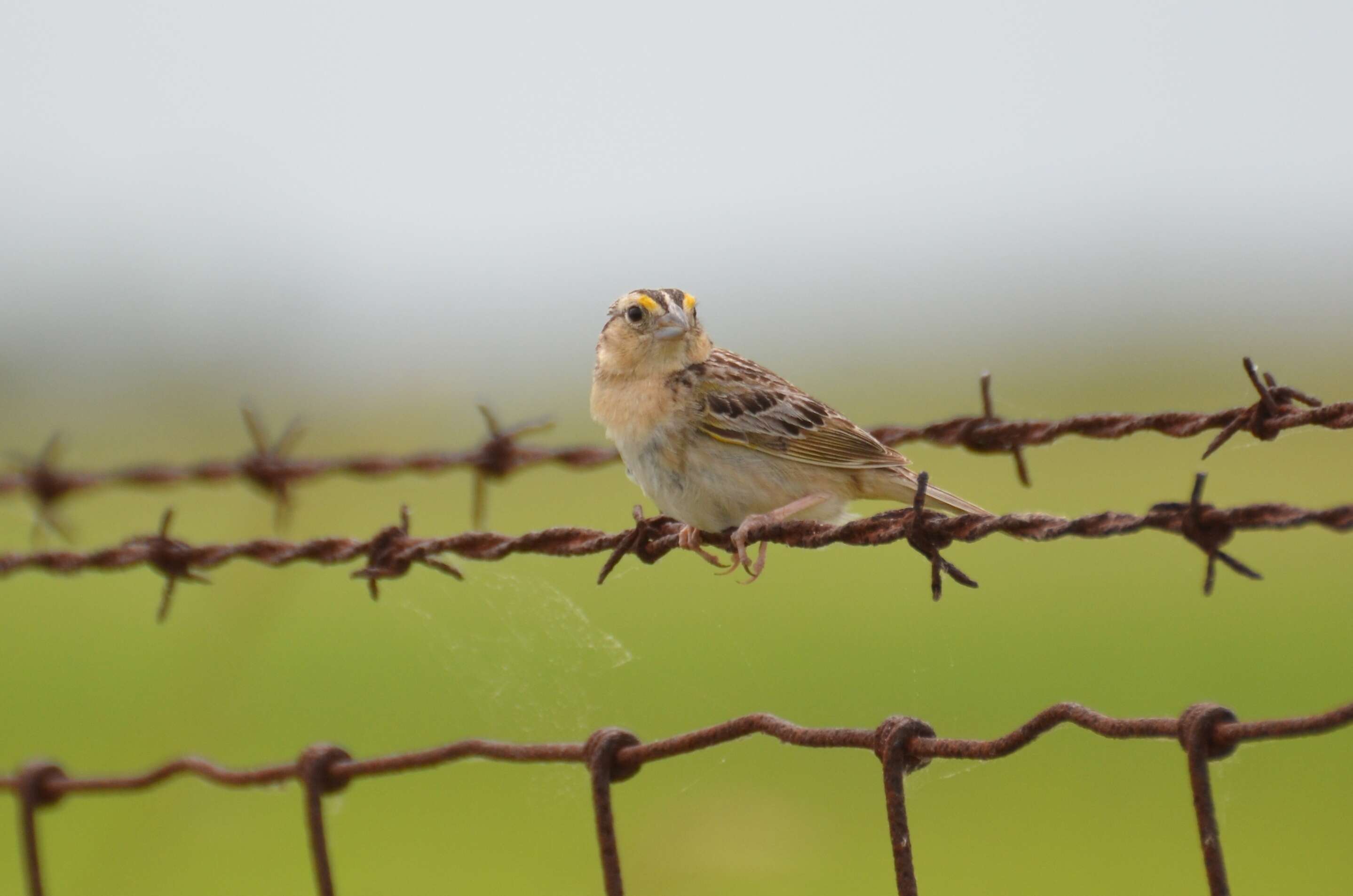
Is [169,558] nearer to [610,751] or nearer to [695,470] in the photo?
[695,470]

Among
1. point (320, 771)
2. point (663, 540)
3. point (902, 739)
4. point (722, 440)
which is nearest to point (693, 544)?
point (663, 540)

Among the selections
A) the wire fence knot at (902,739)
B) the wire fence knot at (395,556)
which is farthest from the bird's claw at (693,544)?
the wire fence knot at (902,739)

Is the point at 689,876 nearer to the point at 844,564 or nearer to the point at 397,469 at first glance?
the point at 397,469

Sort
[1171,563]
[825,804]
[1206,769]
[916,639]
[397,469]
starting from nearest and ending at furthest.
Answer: [1206,769] → [397,469] → [825,804] → [916,639] → [1171,563]

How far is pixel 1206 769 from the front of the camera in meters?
2.38

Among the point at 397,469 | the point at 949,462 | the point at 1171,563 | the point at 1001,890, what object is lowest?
the point at 1001,890

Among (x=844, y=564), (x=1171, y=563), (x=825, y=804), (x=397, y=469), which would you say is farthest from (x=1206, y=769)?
(x=844, y=564)

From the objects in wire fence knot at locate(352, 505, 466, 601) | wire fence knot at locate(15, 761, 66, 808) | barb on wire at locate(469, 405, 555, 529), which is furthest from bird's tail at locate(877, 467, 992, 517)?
wire fence knot at locate(15, 761, 66, 808)

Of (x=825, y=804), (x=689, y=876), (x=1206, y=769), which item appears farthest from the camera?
(x=825, y=804)

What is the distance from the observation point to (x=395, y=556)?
402 centimetres

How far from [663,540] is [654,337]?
1.25 metres

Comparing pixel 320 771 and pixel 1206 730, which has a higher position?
pixel 320 771

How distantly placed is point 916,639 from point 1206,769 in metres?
15.2

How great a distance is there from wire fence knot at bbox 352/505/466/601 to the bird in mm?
868
